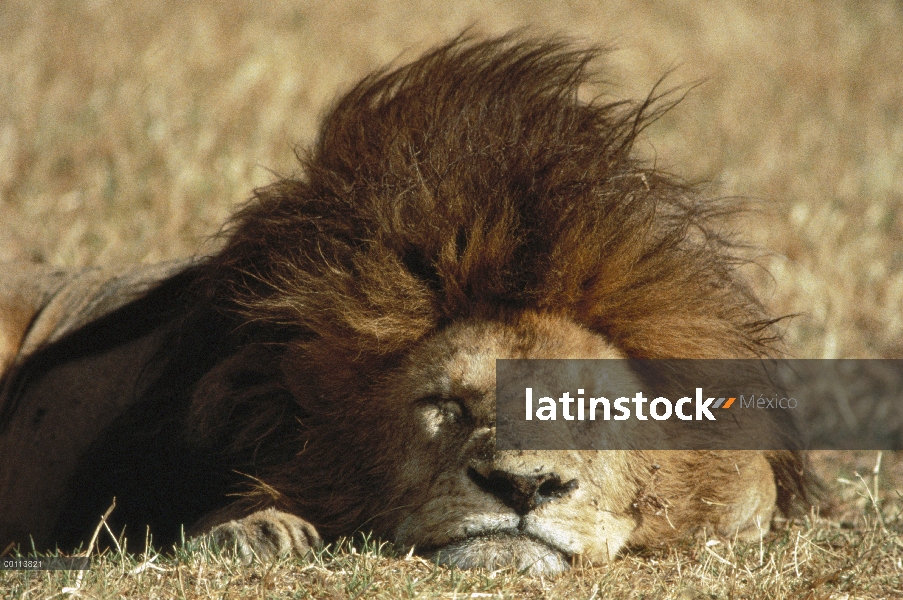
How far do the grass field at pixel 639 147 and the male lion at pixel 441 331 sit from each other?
0.17m

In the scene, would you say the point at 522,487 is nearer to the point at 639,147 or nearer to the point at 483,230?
the point at 483,230

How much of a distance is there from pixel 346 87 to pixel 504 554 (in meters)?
5.27

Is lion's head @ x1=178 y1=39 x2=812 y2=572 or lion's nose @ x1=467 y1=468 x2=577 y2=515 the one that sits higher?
lion's head @ x1=178 y1=39 x2=812 y2=572

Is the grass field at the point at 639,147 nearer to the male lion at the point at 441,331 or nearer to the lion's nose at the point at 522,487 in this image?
the male lion at the point at 441,331

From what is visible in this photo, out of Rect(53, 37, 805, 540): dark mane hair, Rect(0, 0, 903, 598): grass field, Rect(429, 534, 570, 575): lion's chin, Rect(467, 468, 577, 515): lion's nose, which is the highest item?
Rect(0, 0, 903, 598): grass field

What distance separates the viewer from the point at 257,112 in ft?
22.2

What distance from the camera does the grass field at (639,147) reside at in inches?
146

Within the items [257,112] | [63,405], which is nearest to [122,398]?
[63,405]

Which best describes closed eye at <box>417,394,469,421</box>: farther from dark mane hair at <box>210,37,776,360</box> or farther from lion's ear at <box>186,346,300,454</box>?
lion's ear at <box>186,346,300,454</box>

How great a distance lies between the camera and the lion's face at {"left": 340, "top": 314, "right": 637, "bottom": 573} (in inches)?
88.1

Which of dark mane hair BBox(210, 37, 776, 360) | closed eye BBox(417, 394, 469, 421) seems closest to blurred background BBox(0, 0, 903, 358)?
dark mane hair BBox(210, 37, 776, 360)

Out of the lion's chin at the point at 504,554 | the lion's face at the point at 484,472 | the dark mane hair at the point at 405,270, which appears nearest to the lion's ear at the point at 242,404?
the dark mane hair at the point at 405,270

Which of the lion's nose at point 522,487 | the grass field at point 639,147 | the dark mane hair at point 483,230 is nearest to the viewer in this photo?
the lion's nose at point 522,487

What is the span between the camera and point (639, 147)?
3.28 m
